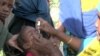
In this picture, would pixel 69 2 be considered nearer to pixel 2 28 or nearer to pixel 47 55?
pixel 2 28

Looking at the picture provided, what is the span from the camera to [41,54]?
338 cm

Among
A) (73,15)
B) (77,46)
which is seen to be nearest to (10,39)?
(77,46)

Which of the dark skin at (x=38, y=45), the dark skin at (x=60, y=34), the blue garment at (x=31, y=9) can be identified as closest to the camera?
the dark skin at (x=38, y=45)

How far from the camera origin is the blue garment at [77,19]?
510 cm

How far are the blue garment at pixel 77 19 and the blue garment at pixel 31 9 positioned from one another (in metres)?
0.26

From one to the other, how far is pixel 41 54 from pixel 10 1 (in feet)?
4.27

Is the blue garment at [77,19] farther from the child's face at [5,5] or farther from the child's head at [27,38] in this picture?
the child's head at [27,38]

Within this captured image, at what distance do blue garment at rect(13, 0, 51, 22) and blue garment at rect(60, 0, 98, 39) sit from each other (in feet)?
0.87

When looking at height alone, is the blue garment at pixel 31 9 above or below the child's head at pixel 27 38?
below

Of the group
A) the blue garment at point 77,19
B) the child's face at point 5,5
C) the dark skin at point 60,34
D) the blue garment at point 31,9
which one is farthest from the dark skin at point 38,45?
the blue garment at point 31,9

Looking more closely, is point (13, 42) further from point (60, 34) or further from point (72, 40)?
point (72, 40)

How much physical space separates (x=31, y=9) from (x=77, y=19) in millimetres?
616

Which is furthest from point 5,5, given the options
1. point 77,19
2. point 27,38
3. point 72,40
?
point 27,38

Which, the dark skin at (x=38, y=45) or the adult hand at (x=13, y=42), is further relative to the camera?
the adult hand at (x=13, y=42)
